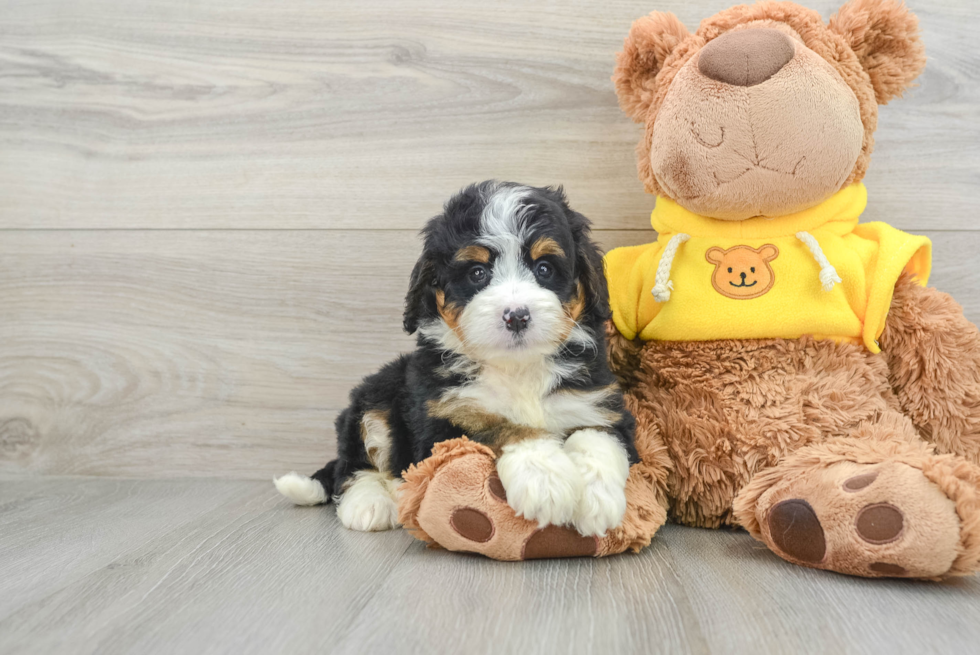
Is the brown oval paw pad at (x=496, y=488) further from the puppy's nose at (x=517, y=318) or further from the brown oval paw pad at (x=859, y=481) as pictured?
the brown oval paw pad at (x=859, y=481)

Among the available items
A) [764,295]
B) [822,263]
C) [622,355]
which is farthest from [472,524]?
[822,263]

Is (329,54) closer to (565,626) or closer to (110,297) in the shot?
(110,297)

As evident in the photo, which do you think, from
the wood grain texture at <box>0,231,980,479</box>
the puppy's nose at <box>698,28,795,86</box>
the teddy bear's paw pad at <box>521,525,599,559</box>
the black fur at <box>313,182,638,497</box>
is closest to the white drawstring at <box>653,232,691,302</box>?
the black fur at <box>313,182,638,497</box>

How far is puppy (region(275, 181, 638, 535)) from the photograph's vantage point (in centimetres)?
138

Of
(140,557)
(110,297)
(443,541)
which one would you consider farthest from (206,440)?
(443,541)

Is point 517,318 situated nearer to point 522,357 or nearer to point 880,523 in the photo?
point 522,357

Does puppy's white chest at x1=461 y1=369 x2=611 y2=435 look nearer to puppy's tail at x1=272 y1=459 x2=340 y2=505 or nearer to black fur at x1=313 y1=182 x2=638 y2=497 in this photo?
black fur at x1=313 y1=182 x2=638 y2=497

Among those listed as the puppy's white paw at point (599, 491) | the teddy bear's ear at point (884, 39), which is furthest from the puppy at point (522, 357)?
the teddy bear's ear at point (884, 39)

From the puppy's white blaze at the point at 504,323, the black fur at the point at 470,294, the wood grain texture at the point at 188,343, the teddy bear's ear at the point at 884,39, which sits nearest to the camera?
the puppy's white blaze at the point at 504,323

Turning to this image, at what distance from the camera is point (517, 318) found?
140 centimetres

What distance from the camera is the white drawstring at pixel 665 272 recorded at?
1.73 metres

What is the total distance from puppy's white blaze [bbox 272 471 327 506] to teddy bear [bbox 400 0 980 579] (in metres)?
0.59

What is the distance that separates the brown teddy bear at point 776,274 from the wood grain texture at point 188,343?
897mm

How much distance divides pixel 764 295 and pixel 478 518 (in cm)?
85
